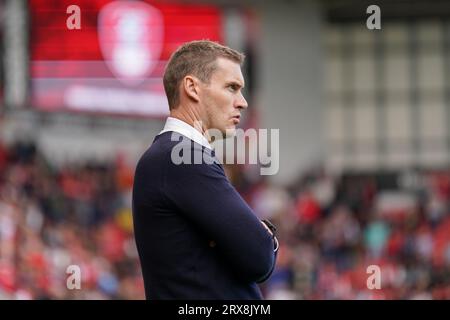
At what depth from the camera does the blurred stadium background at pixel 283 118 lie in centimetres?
1625

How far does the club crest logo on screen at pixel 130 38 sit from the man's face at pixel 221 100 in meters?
19.2

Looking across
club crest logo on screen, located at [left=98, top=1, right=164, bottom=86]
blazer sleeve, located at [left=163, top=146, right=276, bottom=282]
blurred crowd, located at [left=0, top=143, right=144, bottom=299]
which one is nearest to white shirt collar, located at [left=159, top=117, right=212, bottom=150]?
blazer sleeve, located at [left=163, top=146, right=276, bottom=282]

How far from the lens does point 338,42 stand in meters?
22.3

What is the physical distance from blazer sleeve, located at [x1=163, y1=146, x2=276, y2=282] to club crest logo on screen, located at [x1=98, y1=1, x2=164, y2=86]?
19459mm

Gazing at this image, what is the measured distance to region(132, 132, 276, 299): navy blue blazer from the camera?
9.87 ft

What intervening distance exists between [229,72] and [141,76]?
64.3ft

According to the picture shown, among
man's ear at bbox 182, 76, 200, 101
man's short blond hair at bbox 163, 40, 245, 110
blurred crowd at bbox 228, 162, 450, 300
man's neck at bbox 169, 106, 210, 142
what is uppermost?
man's short blond hair at bbox 163, 40, 245, 110

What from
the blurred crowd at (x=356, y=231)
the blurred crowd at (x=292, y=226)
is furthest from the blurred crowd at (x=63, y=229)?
the blurred crowd at (x=356, y=231)

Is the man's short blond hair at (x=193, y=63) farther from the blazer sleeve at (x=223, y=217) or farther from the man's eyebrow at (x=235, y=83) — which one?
the blazer sleeve at (x=223, y=217)

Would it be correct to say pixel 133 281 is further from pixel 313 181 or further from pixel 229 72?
pixel 229 72

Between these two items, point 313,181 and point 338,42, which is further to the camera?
point 338,42

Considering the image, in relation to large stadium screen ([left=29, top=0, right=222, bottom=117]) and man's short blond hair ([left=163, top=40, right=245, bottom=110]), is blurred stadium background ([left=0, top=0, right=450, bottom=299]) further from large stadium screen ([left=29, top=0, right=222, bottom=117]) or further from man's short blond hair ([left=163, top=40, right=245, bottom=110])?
man's short blond hair ([left=163, top=40, right=245, bottom=110])

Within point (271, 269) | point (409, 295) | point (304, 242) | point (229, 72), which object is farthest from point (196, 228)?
point (304, 242)

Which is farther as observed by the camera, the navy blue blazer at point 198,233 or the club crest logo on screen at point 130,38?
the club crest logo on screen at point 130,38
